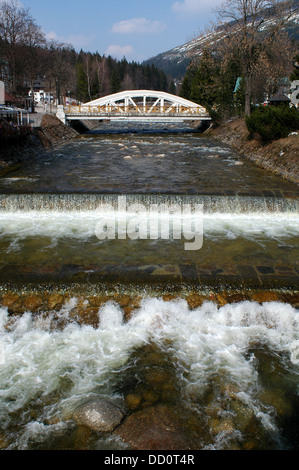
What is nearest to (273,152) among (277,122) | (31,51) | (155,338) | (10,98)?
(277,122)

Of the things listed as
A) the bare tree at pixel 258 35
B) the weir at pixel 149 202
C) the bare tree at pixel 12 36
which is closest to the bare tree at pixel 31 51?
the bare tree at pixel 12 36

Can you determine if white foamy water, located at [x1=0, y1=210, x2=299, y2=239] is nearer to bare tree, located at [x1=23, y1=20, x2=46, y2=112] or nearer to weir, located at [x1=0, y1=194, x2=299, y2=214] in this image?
weir, located at [x1=0, y1=194, x2=299, y2=214]

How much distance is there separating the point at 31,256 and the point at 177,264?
3.71 meters

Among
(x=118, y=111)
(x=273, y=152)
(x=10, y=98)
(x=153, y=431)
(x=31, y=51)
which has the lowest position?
(x=153, y=431)

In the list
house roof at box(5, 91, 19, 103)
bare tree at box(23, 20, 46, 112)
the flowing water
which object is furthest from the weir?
bare tree at box(23, 20, 46, 112)

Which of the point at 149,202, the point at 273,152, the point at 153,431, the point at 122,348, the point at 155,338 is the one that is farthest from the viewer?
the point at 273,152

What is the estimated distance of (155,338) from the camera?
6543 mm

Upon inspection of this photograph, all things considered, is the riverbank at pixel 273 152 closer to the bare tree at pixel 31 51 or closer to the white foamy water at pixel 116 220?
the white foamy water at pixel 116 220

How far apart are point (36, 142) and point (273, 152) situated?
15.8m

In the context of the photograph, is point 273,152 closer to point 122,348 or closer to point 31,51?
point 122,348

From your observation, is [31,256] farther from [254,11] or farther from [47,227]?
[254,11]

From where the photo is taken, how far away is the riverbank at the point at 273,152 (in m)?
17.0

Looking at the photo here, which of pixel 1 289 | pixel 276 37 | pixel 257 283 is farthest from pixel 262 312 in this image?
pixel 276 37

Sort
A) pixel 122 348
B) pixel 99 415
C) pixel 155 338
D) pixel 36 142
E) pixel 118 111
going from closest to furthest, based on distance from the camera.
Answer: pixel 99 415
pixel 122 348
pixel 155 338
pixel 36 142
pixel 118 111
